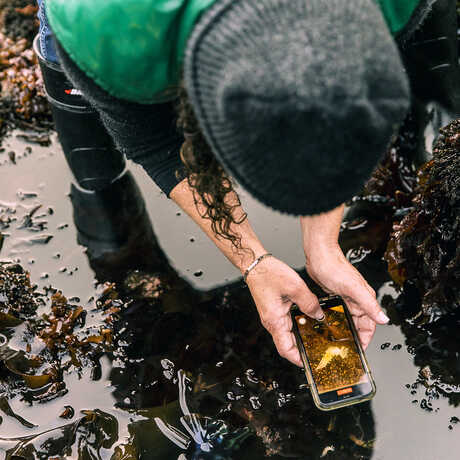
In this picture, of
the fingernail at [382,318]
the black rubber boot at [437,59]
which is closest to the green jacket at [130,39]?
the fingernail at [382,318]

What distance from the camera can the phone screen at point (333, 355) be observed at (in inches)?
67.0

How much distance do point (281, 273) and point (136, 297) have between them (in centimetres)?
96

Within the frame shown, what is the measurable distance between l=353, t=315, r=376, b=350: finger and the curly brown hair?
1.82ft

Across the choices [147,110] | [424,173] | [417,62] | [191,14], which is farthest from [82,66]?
[417,62]

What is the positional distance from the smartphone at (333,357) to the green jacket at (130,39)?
97 cm

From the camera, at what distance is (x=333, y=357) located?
178 cm

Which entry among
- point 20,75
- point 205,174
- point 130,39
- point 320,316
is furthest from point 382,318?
point 20,75

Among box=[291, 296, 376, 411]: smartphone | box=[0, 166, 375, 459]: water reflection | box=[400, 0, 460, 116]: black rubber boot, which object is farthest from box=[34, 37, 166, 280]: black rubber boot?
box=[400, 0, 460, 116]: black rubber boot

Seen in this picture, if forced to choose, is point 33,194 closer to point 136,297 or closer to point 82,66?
point 136,297

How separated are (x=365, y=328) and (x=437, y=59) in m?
1.42

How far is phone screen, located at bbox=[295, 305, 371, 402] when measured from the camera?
170 centimetres

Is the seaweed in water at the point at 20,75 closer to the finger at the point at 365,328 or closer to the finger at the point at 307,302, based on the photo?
the finger at the point at 307,302

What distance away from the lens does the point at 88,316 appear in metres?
2.37

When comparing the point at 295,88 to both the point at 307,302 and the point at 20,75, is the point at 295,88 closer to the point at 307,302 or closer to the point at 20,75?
the point at 307,302
